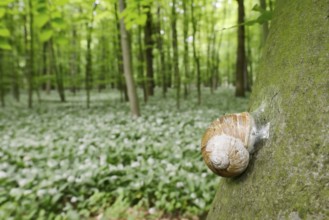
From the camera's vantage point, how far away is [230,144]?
0.88m

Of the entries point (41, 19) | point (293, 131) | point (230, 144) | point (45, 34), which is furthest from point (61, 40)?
point (293, 131)

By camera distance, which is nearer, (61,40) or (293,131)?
(293,131)

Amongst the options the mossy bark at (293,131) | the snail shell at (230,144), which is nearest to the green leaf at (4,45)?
the snail shell at (230,144)

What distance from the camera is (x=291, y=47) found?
846 mm

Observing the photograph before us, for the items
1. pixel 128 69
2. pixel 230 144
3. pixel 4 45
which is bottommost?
A: pixel 230 144

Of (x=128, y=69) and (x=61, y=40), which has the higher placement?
(x=128, y=69)

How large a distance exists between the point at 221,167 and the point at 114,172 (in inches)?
138

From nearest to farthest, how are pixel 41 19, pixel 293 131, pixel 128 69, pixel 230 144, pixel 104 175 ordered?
pixel 293 131
pixel 230 144
pixel 41 19
pixel 104 175
pixel 128 69

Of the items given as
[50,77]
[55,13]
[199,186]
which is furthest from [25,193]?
[50,77]

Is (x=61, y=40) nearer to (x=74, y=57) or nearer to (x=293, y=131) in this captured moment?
(x=293, y=131)

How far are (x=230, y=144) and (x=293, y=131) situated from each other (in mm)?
203

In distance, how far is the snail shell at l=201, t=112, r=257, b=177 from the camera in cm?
83

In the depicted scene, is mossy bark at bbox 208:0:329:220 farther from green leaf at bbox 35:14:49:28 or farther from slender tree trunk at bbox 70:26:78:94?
slender tree trunk at bbox 70:26:78:94

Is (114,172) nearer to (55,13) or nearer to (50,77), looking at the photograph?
(55,13)
